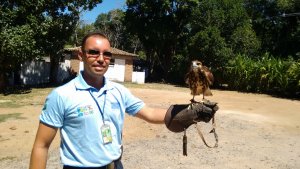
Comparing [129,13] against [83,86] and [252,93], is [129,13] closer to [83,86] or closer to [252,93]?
[252,93]

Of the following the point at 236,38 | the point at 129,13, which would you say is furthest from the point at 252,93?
the point at 129,13

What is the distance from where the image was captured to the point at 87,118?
2680 millimetres

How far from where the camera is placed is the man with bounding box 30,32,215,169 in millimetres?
2631

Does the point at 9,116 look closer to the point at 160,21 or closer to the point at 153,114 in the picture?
the point at 153,114

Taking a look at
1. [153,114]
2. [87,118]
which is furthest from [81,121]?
[153,114]

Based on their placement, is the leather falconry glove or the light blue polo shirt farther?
the leather falconry glove

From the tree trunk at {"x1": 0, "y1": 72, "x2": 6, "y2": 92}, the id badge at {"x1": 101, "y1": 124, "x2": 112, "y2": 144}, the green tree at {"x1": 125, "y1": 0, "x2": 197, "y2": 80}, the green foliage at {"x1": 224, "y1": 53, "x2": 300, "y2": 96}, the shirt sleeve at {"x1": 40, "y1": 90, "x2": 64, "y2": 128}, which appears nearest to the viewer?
the shirt sleeve at {"x1": 40, "y1": 90, "x2": 64, "y2": 128}

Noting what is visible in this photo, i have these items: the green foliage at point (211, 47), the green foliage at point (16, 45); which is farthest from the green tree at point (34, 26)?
the green foliage at point (211, 47)

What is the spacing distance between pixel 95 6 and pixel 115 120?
25.0 m

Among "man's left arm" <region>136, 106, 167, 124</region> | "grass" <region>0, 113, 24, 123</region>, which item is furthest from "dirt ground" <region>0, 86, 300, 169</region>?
"man's left arm" <region>136, 106, 167, 124</region>

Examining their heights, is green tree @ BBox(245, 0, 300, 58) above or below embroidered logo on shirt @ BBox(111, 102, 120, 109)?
above

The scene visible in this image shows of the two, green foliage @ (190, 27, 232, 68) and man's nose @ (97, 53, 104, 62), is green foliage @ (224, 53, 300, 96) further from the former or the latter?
man's nose @ (97, 53, 104, 62)

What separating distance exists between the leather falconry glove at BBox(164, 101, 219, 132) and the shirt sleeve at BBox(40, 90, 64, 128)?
0.93m

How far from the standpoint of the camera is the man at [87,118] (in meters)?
2.63
